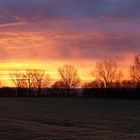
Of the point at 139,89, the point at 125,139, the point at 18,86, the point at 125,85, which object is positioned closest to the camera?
the point at 125,139

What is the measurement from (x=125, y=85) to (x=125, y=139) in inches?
4349

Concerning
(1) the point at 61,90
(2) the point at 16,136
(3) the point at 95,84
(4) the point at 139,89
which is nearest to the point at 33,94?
(1) the point at 61,90

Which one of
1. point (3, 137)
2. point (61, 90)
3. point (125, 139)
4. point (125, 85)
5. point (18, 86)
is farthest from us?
point (18, 86)

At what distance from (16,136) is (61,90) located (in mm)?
127340

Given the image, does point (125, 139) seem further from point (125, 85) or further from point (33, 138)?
point (125, 85)

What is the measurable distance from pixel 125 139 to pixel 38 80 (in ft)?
517

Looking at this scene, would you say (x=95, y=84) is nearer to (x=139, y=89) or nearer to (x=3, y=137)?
(x=139, y=89)

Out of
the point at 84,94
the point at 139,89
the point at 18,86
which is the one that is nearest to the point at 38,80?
the point at 18,86

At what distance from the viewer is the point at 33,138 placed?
19922mm

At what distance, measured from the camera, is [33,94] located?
15562 centimetres

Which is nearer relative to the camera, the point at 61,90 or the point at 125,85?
the point at 125,85

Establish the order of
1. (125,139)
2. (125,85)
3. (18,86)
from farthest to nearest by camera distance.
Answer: (18,86) < (125,85) < (125,139)

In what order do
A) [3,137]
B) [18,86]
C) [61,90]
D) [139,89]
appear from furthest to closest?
[18,86] → [61,90] → [139,89] → [3,137]

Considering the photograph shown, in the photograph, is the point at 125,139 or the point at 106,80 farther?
the point at 106,80
